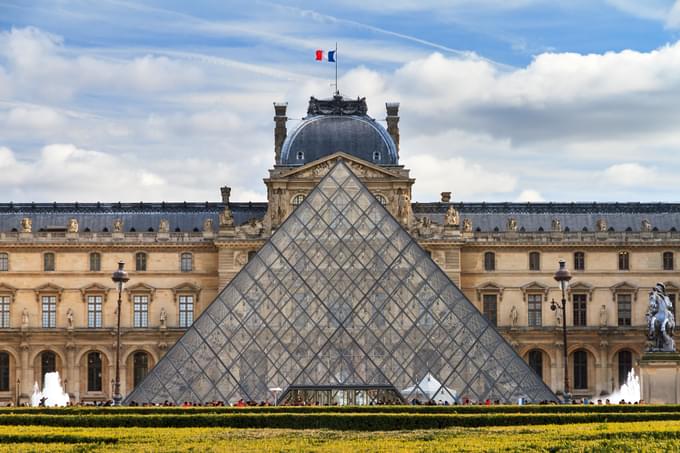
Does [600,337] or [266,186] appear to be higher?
[266,186]

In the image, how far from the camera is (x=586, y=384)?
68.4 metres

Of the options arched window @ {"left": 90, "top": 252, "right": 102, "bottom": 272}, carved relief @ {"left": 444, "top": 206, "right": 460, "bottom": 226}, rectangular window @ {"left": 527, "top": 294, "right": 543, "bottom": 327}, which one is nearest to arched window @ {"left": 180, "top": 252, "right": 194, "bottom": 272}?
arched window @ {"left": 90, "top": 252, "right": 102, "bottom": 272}

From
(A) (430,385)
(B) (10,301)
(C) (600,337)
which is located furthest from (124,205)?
(A) (430,385)

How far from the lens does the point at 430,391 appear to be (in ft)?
133

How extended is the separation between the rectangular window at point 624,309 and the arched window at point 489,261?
5721 mm

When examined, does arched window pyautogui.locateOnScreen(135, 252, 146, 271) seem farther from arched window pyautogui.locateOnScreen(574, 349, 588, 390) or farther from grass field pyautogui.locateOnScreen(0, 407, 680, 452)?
grass field pyautogui.locateOnScreen(0, 407, 680, 452)

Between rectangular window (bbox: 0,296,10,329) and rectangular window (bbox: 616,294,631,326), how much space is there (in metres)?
27.0

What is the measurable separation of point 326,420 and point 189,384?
8401 millimetres

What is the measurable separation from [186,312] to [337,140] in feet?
33.2

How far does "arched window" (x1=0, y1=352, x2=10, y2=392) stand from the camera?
67.9 m

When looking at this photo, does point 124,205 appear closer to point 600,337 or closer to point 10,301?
point 10,301

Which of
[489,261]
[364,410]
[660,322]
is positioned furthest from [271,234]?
[364,410]

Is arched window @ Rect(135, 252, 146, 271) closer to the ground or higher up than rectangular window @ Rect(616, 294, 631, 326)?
higher up

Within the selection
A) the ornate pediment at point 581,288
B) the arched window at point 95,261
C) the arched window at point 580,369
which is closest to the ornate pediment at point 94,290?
the arched window at point 95,261
